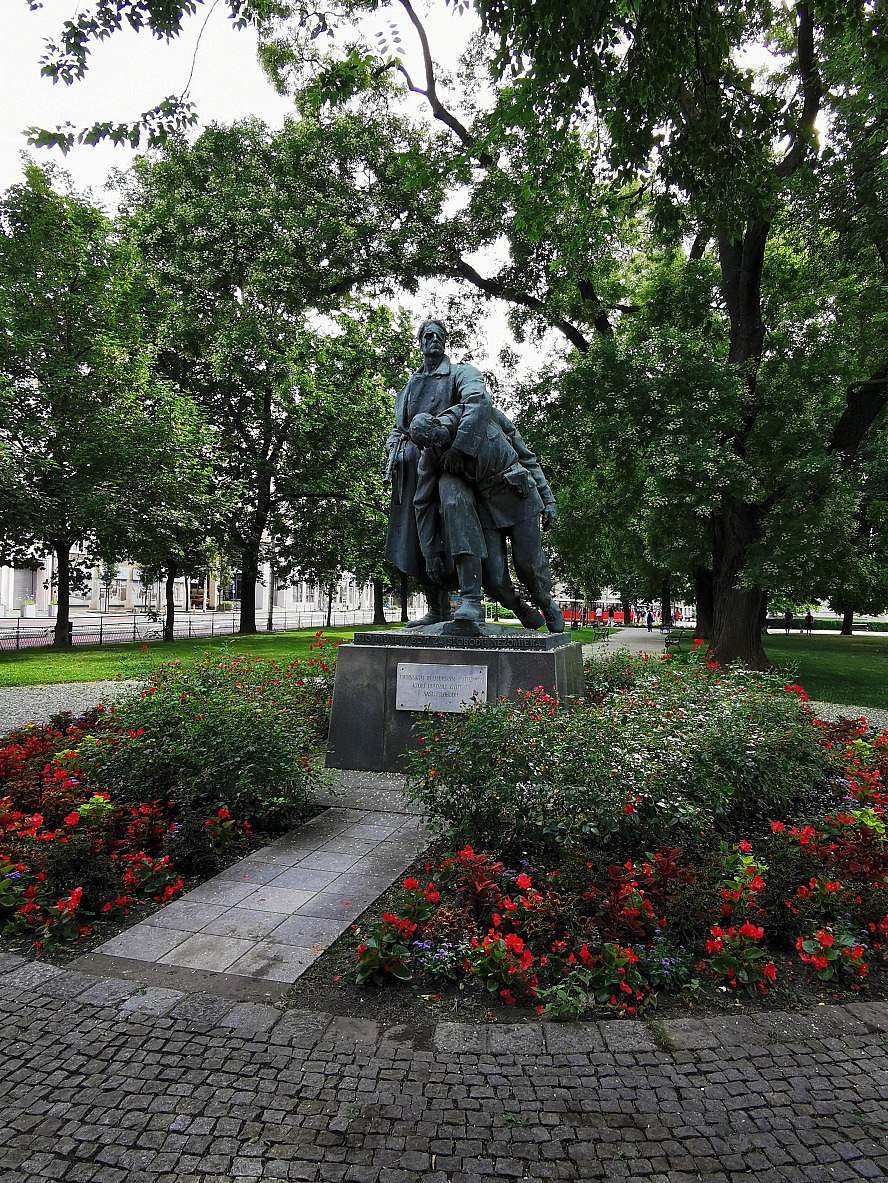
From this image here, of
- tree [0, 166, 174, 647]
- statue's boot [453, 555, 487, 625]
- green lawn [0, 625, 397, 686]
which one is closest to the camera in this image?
statue's boot [453, 555, 487, 625]

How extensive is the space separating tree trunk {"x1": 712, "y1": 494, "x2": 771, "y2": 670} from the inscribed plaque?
36.3ft

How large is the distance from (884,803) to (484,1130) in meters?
4.44

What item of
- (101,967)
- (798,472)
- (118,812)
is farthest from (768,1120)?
(798,472)

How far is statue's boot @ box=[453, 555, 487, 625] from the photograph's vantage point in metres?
→ 6.98

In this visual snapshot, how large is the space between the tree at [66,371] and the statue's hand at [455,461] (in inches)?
606

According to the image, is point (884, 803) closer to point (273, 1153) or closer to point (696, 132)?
point (273, 1153)

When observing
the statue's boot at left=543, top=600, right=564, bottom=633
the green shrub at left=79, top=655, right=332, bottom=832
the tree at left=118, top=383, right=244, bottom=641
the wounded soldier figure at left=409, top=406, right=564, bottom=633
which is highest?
the tree at left=118, top=383, right=244, bottom=641

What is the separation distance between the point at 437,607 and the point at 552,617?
1350 mm

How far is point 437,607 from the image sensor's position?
25.8ft

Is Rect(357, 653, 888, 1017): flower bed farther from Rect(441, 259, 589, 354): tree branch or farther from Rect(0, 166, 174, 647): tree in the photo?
Rect(0, 166, 174, 647): tree

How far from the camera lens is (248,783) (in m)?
4.95

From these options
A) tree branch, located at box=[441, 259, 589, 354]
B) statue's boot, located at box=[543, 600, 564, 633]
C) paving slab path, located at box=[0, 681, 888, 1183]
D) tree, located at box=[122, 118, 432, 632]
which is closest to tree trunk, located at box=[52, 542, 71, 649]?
tree, located at box=[122, 118, 432, 632]

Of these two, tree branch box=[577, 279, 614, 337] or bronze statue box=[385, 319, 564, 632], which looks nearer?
bronze statue box=[385, 319, 564, 632]

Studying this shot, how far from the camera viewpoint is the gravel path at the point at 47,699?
9.55 metres
